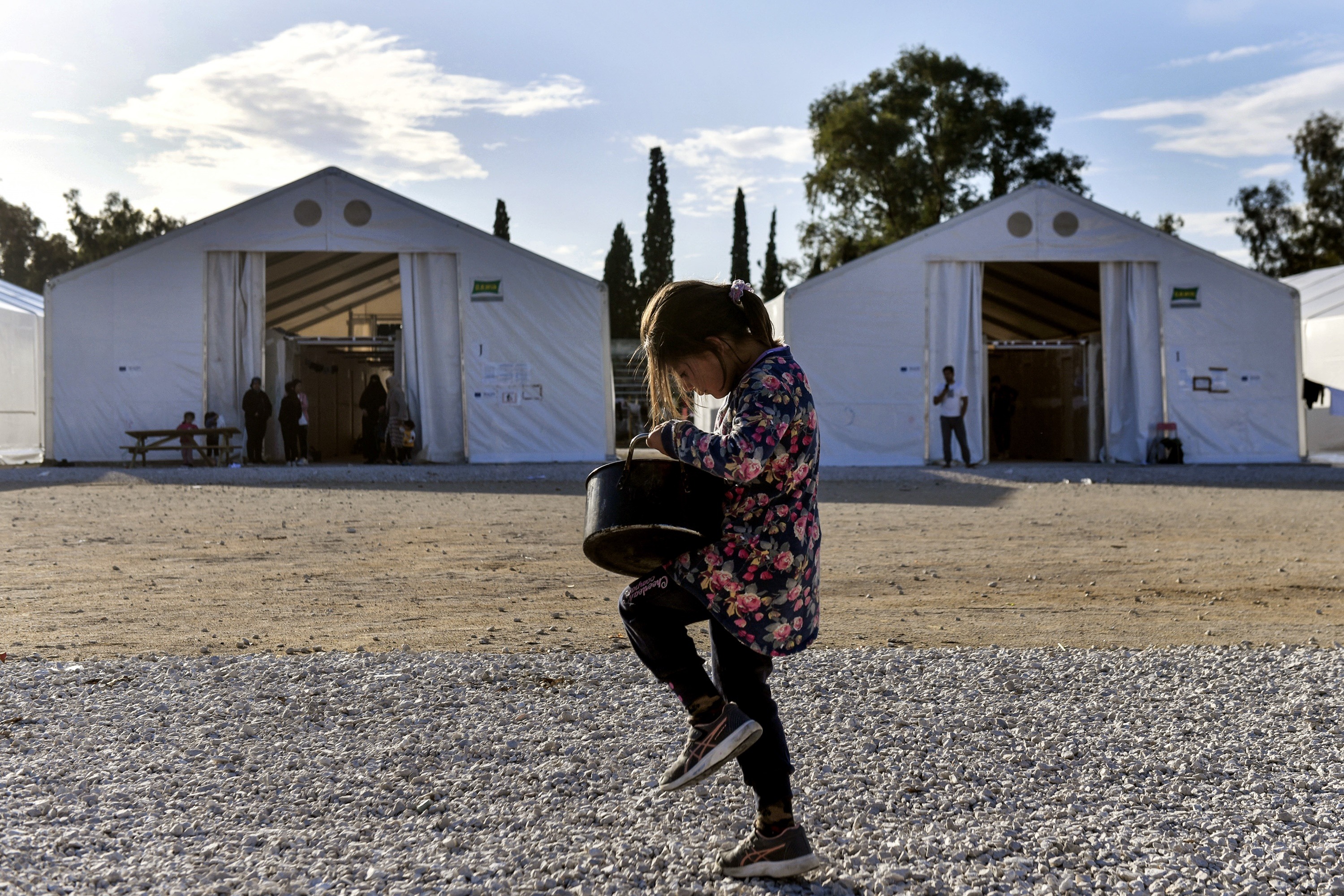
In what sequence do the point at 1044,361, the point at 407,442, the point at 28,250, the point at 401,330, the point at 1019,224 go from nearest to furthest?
the point at 407,442
the point at 1019,224
the point at 401,330
the point at 1044,361
the point at 28,250

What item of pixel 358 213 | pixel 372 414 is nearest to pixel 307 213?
pixel 358 213

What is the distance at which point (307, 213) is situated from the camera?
19250 mm

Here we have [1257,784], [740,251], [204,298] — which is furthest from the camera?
[740,251]

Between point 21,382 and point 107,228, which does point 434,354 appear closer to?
point 21,382

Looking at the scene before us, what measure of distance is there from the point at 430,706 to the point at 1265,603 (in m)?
4.97

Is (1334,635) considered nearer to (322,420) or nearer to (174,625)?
(174,625)

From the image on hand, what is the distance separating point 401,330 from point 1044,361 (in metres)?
14.2

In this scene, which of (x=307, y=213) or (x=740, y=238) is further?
(x=740, y=238)

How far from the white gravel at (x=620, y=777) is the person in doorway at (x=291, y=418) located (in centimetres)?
1561

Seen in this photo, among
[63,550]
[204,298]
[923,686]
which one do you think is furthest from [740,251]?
Result: [923,686]

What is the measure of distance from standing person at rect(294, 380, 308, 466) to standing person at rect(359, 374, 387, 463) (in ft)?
4.36

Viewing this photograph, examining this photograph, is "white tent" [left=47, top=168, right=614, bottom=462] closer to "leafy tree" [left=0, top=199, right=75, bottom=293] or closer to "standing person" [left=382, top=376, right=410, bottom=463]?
"standing person" [left=382, top=376, right=410, bottom=463]

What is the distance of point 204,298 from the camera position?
755 inches

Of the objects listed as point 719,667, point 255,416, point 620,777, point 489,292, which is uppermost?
point 489,292
